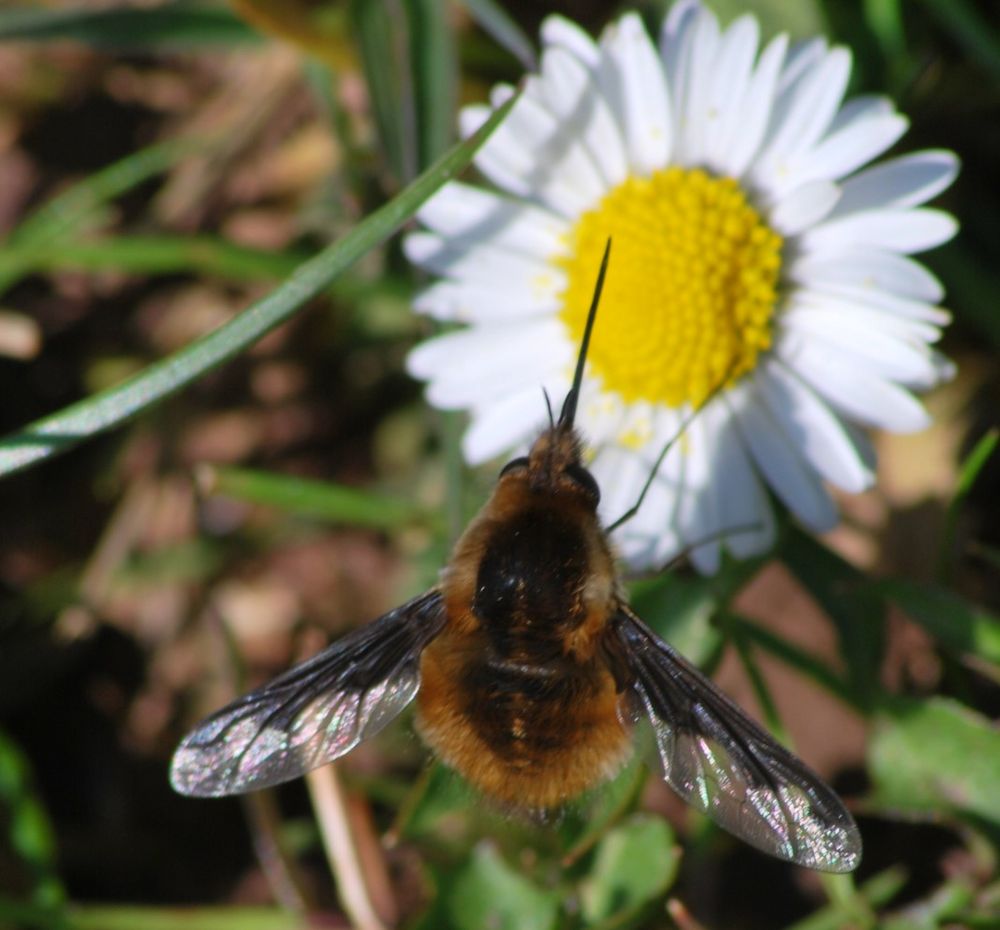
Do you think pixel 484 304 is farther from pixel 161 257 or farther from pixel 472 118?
pixel 161 257

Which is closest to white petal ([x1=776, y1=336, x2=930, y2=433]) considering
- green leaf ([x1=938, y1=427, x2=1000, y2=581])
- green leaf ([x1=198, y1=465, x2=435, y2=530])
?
green leaf ([x1=938, y1=427, x2=1000, y2=581])

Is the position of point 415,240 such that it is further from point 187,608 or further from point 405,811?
point 187,608

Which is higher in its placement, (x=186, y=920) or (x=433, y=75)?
(x=433, y=75)

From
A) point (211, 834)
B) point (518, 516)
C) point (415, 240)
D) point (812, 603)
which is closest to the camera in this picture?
point (518, 516)

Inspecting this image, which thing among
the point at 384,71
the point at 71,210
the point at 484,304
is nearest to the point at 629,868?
the point at 484,304

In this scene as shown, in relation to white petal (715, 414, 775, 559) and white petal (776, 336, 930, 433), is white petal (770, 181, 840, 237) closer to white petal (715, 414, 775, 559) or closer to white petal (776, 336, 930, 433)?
white petal (776, 336, 930, 433)

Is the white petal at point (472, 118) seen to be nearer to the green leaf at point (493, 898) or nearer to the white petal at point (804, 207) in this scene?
the white petal at point (804, 207)

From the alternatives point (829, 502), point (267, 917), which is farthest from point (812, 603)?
point (267, 917)
